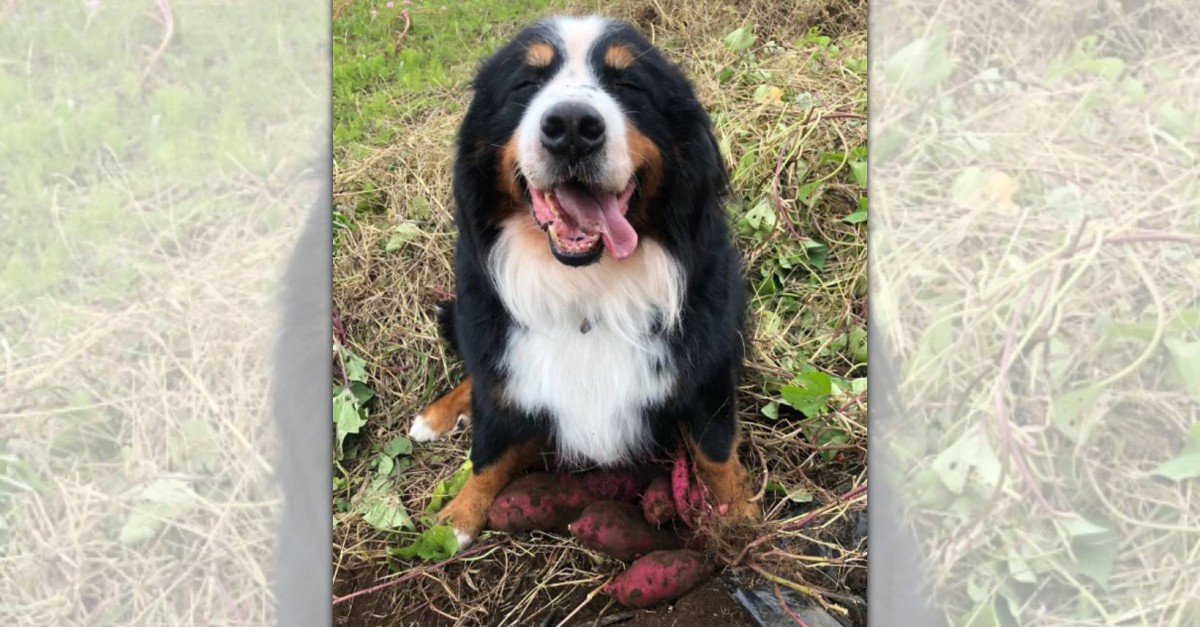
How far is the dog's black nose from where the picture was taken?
152 cm

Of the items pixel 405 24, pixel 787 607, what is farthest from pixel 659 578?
pixel 405 24

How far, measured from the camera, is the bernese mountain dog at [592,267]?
1.68 meters

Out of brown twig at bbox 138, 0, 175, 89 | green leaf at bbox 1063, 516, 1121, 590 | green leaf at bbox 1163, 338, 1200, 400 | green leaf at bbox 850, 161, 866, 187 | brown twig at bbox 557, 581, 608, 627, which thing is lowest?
brown twig at bbox 557, 581, 608, 627

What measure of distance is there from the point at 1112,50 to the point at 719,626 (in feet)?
4.78

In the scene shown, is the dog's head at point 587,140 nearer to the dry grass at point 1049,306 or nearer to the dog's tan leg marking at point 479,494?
the dry grass at point 1049,306

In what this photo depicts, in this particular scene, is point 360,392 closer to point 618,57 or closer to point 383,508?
point 383,508

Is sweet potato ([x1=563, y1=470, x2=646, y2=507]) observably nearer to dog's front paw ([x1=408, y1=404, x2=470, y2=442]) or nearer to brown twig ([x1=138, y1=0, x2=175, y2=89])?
dog's front paw ([x1=408, y1=404, x2=470, y2=442])

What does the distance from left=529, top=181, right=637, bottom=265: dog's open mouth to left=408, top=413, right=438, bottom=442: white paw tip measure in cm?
96

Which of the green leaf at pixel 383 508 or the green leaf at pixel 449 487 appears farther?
the green leaf at pixel 449 487

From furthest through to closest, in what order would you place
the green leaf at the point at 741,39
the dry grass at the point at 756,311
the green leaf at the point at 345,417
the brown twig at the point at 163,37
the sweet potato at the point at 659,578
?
the green leaf at the point at 741,39, the green leaf at the point at 345,417, the dry grass at the point at 756,311, the sweet potato at the point at 659,578, the brown twig at the point at 163,37

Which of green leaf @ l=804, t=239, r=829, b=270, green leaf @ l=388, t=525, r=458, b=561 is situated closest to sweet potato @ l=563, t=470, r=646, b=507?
green leaf @ l=388, t=525, r=458, b=561

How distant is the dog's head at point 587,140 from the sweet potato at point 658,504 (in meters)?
0.69

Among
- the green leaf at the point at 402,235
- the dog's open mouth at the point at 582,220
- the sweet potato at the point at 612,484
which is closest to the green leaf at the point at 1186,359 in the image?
the dog's open mouth at the point at 582,220

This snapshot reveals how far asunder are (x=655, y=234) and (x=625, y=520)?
0.75m
